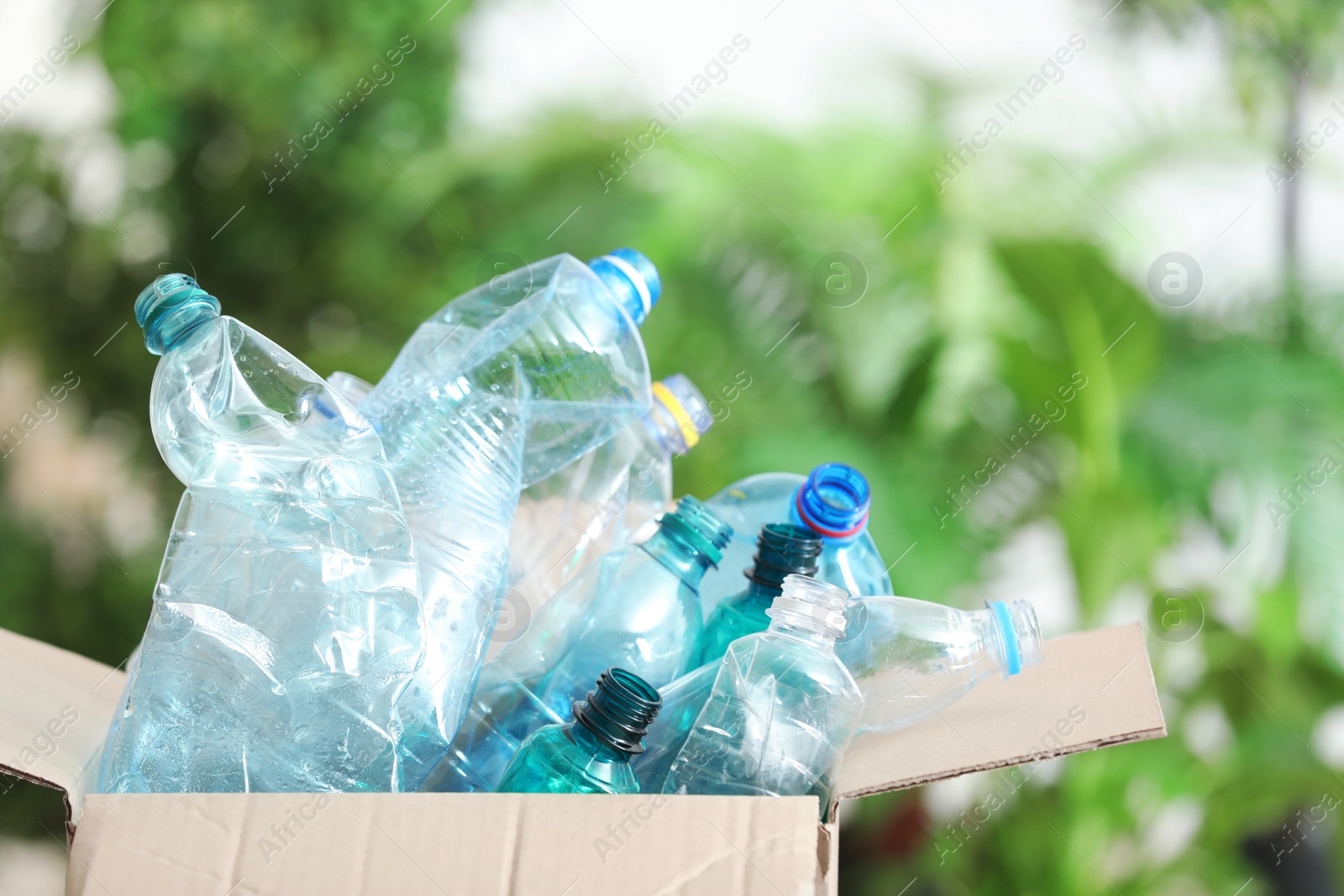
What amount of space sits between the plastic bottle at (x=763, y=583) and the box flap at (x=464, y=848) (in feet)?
0.81

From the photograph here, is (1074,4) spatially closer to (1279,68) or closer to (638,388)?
(1279,68)

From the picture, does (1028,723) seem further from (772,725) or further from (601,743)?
(601,743)

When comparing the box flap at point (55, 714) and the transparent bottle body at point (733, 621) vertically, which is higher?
the transparent bottle body at point (733, 621)

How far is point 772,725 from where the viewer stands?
66 centimetres

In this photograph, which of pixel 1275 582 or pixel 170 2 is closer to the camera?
pixel 1275 582

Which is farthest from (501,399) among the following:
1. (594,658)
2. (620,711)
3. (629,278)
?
(620,711)

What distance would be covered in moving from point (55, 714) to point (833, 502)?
24.0 inches

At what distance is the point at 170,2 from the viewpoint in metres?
2.30

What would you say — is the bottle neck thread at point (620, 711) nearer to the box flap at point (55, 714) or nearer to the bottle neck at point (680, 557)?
the bottle neck at point (680, 557)

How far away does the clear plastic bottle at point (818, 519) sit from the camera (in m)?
0.83

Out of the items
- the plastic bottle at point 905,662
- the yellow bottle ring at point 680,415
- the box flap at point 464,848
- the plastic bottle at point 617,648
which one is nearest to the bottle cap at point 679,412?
the yellow bottle ring at point 680,415

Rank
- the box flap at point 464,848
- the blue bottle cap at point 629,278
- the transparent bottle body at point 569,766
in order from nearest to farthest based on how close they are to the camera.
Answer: the box flap at point 464,848 → the transparent bottle body at point 569,766 → the blue bottle cap at point 629,278

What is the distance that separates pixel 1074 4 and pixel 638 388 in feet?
6.80

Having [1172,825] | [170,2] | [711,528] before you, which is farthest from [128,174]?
[1172,825]
